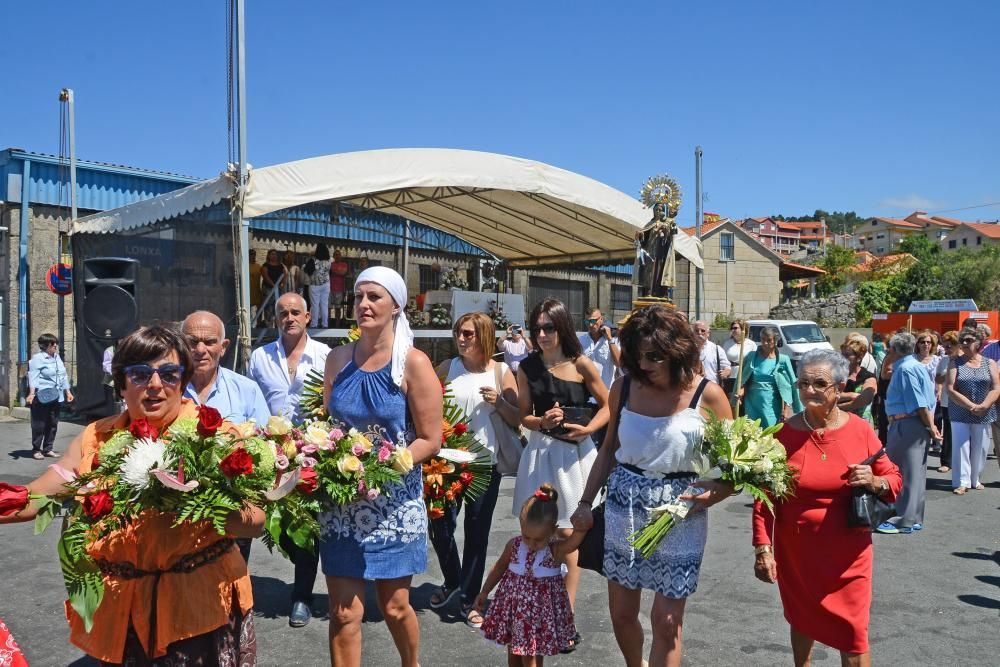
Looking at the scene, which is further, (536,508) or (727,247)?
(727,247)

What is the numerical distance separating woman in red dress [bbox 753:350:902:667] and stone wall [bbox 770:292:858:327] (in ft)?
125

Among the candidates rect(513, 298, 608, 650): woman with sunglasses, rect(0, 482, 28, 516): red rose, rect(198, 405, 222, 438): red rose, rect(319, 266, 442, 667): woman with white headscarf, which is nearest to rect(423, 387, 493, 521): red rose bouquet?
rect(513, 298, 608, 650): woman with sunglasses

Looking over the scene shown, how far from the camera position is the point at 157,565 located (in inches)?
108

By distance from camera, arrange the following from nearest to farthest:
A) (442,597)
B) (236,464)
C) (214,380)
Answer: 1. (236,464)
2. (214,380)
3. (442,597)

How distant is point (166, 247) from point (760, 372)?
8.82 meters

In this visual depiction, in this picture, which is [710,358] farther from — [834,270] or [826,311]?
[834,270]

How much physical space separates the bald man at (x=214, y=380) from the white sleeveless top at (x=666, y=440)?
1.91 meters

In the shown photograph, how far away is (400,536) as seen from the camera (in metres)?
3.61

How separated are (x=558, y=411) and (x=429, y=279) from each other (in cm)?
1356

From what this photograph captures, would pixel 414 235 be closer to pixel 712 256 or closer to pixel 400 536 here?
pixel 400 536

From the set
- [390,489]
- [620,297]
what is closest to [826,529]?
[390,489]

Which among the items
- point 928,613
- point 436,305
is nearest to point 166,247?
point 436,305

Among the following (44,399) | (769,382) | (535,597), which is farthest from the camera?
(44,399)

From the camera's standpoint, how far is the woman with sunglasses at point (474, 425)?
17.3ft
